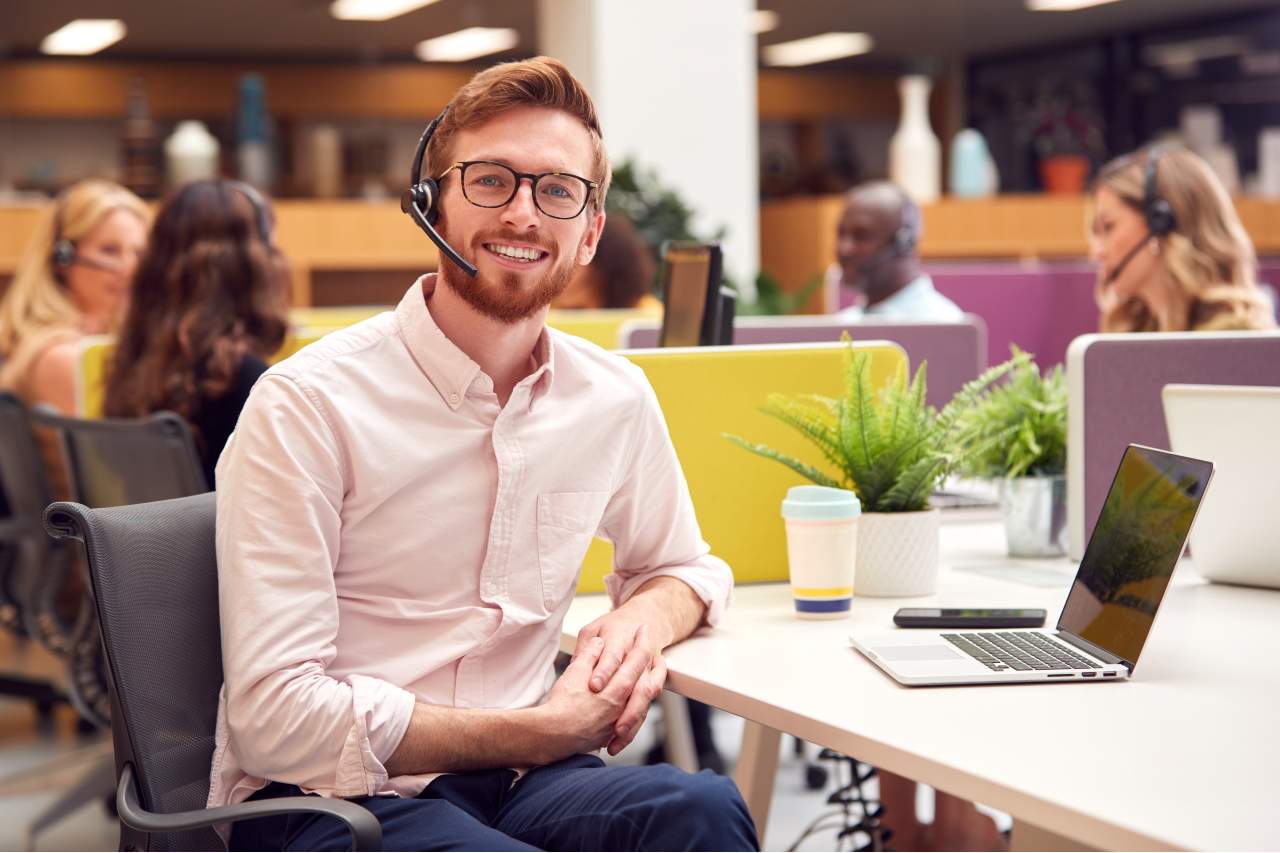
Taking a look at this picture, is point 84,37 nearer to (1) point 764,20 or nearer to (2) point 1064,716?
(1) point 764,20

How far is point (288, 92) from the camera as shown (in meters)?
10.5

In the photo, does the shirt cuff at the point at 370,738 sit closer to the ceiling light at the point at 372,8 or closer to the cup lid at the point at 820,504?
the cup lid at the point at 820,504

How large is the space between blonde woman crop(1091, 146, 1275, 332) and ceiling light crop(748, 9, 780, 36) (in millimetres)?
6150

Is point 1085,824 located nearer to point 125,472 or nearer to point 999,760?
point 999,760

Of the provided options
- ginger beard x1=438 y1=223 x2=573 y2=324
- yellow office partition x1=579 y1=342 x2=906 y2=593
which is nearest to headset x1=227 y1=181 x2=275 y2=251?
yellow office partition x1=579 y1=342 x2=906 y2=593

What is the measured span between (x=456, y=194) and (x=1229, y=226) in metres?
2.17

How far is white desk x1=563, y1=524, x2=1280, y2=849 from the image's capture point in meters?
1.08

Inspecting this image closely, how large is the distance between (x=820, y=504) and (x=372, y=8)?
300 inches

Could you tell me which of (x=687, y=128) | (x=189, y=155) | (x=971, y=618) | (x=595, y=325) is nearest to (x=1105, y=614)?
(x=971, y=618)

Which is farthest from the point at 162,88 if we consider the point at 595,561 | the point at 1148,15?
the point at 595,561

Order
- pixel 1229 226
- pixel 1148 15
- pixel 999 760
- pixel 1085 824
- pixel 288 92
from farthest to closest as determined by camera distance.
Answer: pixel 288 92
pixel 1148 15
pixel 1229 226
pixel 999 760
pixel 1085 824

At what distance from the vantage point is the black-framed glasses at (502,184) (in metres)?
1.53

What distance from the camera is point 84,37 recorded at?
9.52m

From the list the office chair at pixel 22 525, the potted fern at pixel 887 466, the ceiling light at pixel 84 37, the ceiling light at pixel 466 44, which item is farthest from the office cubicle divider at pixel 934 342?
the ceiling light at pixel 84 37
